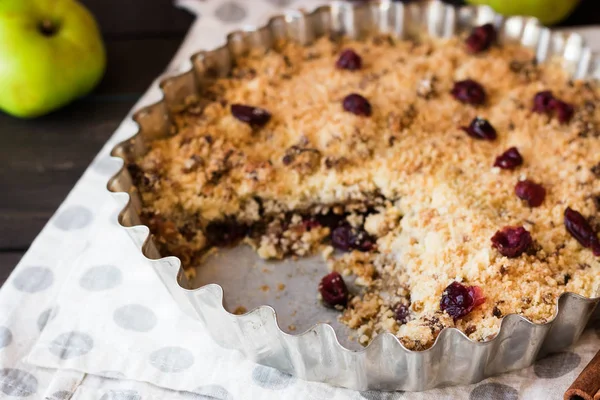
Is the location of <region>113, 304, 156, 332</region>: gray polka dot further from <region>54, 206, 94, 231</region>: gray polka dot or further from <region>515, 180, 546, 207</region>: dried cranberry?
<region>515, 180, 546, 207</region>: dried cranberry

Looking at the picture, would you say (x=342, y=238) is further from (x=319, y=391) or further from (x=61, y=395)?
(x=61, y=395)

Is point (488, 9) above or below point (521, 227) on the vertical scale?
above

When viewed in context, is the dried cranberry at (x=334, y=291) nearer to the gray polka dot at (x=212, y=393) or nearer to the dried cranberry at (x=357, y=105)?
the gray polka dot at (x=212, y=393)

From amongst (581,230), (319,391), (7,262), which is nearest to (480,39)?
(581,230)

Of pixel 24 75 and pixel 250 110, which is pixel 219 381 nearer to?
pixel 250 110

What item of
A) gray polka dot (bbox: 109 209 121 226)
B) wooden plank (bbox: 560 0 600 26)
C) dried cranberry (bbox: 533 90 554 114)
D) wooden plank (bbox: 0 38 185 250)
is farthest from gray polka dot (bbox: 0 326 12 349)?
wooden plank (bbox: 560 0 600 26)

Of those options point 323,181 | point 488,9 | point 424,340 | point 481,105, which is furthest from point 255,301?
point 488,9
